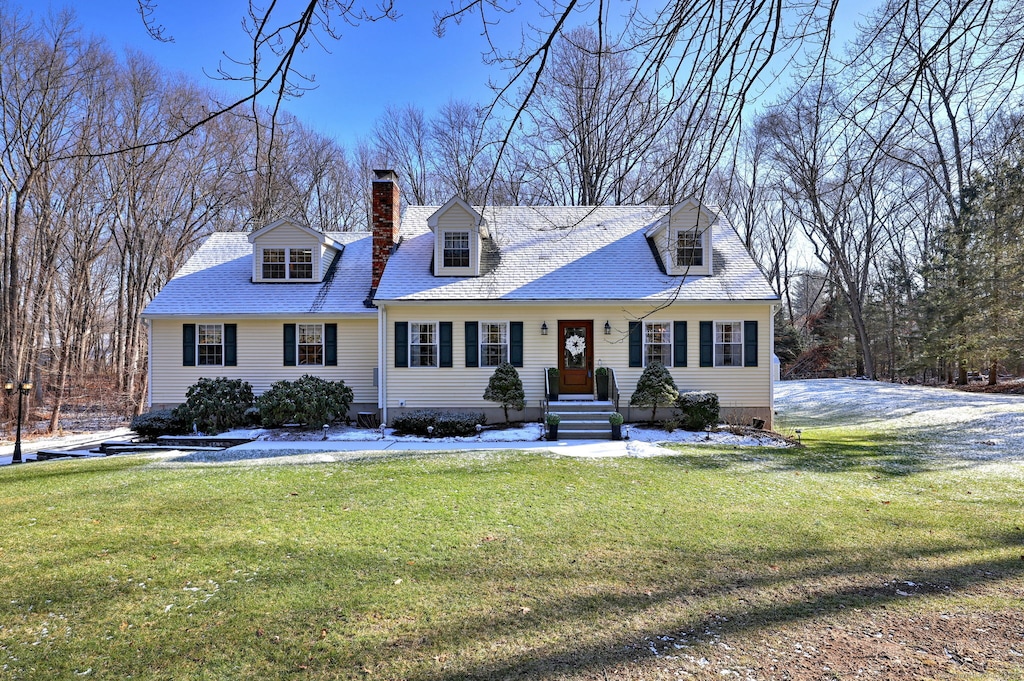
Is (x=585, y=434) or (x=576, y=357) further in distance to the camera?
(x=576, y=357)

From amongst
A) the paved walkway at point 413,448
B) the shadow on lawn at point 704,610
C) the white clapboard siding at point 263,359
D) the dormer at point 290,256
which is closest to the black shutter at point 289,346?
the white clapboard siding at point 263,359

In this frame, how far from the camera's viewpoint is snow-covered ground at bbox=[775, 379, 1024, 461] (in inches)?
477

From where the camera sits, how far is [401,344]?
14.3 meters

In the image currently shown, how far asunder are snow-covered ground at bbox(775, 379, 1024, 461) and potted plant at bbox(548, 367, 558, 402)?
6.50 metres

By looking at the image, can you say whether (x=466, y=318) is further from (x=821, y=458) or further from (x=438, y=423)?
(x=821, y=458)

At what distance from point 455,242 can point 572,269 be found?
11.3 feet

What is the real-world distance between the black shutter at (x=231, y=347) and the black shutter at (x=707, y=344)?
13.0 m

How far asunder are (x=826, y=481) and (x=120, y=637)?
9.11 meters

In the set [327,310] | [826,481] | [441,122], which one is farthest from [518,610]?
[441,122]

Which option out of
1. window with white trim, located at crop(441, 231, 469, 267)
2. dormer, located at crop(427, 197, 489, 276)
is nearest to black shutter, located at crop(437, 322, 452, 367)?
dormer, located at crop(427, 197, 489, 276)

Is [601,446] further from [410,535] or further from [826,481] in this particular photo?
[410,535]

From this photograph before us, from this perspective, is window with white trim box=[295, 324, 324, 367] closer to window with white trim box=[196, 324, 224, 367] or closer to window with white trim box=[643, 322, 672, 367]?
window with white trim box=[196, 324, 224, 367]

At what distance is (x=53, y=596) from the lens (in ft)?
13.7

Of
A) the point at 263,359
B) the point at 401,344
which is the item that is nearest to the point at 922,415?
the point at 401,344
